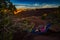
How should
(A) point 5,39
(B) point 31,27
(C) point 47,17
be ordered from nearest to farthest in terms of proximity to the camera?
(A) point 5,39
(B) point 31,27
(C) point 47,17

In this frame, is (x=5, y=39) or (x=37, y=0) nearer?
(x=5, y=39)

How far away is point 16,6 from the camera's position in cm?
290

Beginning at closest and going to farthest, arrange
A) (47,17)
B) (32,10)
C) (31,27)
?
(31,27)
(47,17)
(32,10)

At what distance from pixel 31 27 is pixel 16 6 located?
0.73 meters

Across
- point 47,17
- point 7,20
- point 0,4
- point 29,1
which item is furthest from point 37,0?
point 7,20

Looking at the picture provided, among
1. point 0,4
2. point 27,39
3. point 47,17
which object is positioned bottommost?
point 27,39

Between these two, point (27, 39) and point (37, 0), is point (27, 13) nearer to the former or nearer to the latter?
point (37, 0)

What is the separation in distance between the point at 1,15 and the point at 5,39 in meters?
0.44

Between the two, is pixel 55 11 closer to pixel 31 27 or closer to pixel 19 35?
pixel 31 27

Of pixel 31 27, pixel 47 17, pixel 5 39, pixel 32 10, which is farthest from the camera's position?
pixel 32 10

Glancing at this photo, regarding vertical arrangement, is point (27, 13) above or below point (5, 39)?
above

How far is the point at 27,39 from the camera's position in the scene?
7.22ft

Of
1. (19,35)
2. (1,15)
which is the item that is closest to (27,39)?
(19,35)

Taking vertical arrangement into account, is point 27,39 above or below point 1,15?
below
